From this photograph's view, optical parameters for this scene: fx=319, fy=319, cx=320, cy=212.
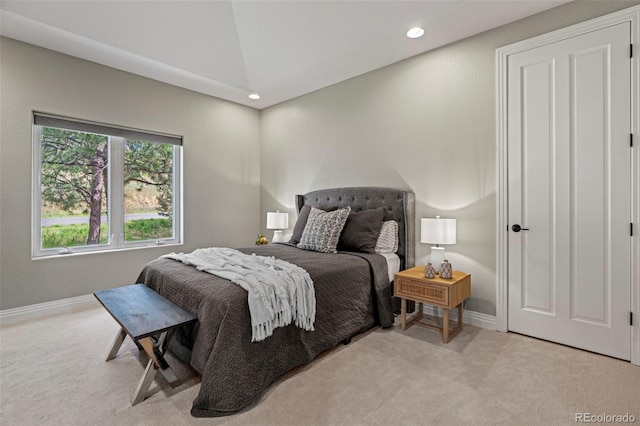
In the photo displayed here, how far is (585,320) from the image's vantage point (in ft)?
7.93

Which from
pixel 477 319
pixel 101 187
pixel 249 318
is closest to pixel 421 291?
pixel 477 319

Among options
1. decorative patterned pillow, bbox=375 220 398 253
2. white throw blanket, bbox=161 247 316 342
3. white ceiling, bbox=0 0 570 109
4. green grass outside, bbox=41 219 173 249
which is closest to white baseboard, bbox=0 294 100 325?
green grass outside, bbox=41 219 173 249

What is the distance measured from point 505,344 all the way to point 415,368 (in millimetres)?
913

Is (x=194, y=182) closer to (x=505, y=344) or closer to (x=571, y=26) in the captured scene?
(x=505, y=344)

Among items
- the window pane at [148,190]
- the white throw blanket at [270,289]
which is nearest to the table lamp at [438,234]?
the white throw blanket at [270,289]

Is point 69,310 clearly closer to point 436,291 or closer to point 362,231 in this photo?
point 362,231

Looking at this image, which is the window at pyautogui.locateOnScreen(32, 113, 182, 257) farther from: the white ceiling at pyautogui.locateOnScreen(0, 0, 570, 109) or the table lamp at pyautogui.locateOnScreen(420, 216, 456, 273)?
the table lamp at pyautogui.locateOnScreen(420, 216, 456, 273)

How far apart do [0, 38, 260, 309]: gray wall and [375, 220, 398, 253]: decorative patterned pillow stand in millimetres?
2536

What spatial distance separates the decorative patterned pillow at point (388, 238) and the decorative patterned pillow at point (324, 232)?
1.35ft

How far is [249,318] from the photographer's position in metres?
1.88

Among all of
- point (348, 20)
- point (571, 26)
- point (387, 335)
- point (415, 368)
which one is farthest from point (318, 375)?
point (571, 26)

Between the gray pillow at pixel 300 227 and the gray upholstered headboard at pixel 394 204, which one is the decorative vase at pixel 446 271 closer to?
the gray upholstered headboard at pixel 394 204

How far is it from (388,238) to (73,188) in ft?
11.4

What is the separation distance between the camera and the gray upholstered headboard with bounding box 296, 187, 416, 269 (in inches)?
130
